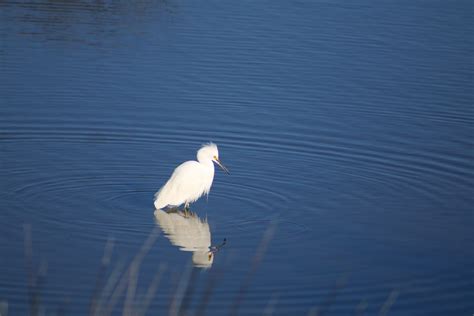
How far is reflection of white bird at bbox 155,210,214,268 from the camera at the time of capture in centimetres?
932

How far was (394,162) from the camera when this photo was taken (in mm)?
12844

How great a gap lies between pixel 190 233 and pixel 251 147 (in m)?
3.31

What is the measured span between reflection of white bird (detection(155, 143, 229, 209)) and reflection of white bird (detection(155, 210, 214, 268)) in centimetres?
18

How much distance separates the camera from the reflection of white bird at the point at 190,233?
932 cm

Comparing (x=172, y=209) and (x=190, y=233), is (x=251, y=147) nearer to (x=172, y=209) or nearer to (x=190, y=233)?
(x=172, y=209)

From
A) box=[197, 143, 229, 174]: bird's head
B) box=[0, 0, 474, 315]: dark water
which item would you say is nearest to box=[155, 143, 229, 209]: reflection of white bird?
box=[197, 143, 229, 174]: bird's head

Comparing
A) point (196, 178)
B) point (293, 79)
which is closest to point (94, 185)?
point (196, 178)

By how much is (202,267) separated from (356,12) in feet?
50.9

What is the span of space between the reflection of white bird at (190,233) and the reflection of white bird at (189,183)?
176 mm

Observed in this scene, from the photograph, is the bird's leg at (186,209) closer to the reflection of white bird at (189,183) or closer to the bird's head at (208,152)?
the reflection of white bird at (189,183)

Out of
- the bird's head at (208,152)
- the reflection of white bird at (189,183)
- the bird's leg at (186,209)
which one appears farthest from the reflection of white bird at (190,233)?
the bird's head at (208,152)

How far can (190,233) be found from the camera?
33.2 ft

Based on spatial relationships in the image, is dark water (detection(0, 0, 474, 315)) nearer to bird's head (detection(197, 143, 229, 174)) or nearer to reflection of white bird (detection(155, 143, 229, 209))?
reflection of white bird (detection(155, 143, 229, 209))

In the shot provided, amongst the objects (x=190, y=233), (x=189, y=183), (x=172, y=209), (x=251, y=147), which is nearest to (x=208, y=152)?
(x=189, y=183)
